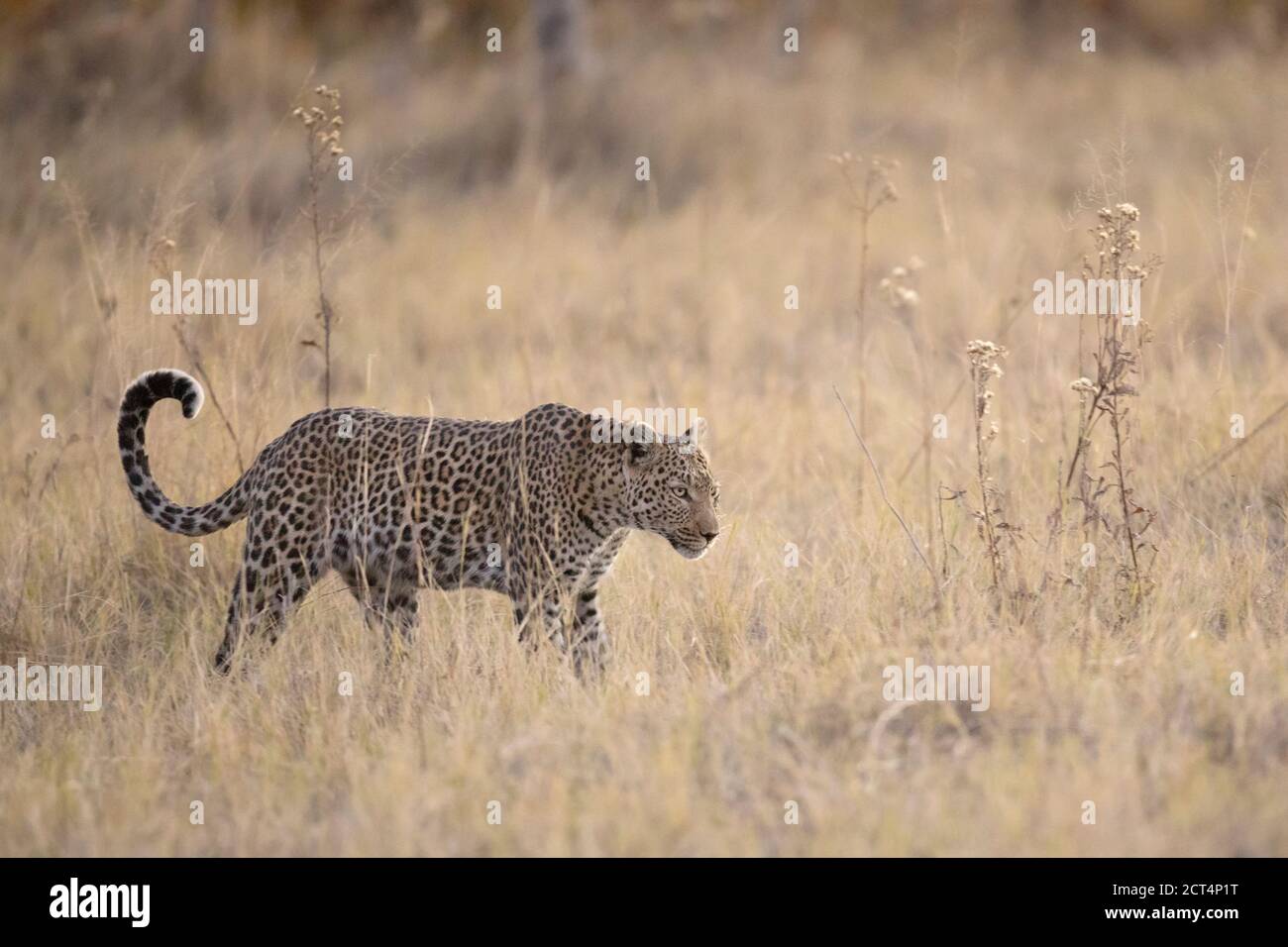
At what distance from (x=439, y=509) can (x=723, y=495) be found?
2175mm

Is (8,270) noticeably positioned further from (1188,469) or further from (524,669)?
(1188,469)

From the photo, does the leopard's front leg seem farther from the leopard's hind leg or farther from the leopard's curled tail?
the leopard's curled tail

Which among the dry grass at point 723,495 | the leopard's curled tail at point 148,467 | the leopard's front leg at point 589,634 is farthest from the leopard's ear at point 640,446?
the leopard's curled tail at point 148,467

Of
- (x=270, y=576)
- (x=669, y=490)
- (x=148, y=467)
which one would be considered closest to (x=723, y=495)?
(x=669, y=490)

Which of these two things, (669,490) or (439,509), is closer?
(669,490)

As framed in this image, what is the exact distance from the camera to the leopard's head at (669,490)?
6.32 meters

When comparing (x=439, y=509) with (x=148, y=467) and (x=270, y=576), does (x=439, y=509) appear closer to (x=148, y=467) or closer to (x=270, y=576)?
(x=270, y=576)

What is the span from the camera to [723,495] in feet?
27.2

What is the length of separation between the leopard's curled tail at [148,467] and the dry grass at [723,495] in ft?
1.76

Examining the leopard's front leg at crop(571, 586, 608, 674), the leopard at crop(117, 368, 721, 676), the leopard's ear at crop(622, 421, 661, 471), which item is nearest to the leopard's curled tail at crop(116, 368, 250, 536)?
the leopard at crop(117, 368, 721, 676)

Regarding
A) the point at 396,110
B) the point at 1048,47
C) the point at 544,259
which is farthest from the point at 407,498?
the point at 1048,47

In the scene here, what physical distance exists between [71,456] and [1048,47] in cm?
1473

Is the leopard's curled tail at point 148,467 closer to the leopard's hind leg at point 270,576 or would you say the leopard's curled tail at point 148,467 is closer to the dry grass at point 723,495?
the leopard's hind leg at point 270,576

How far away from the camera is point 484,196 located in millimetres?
14281
